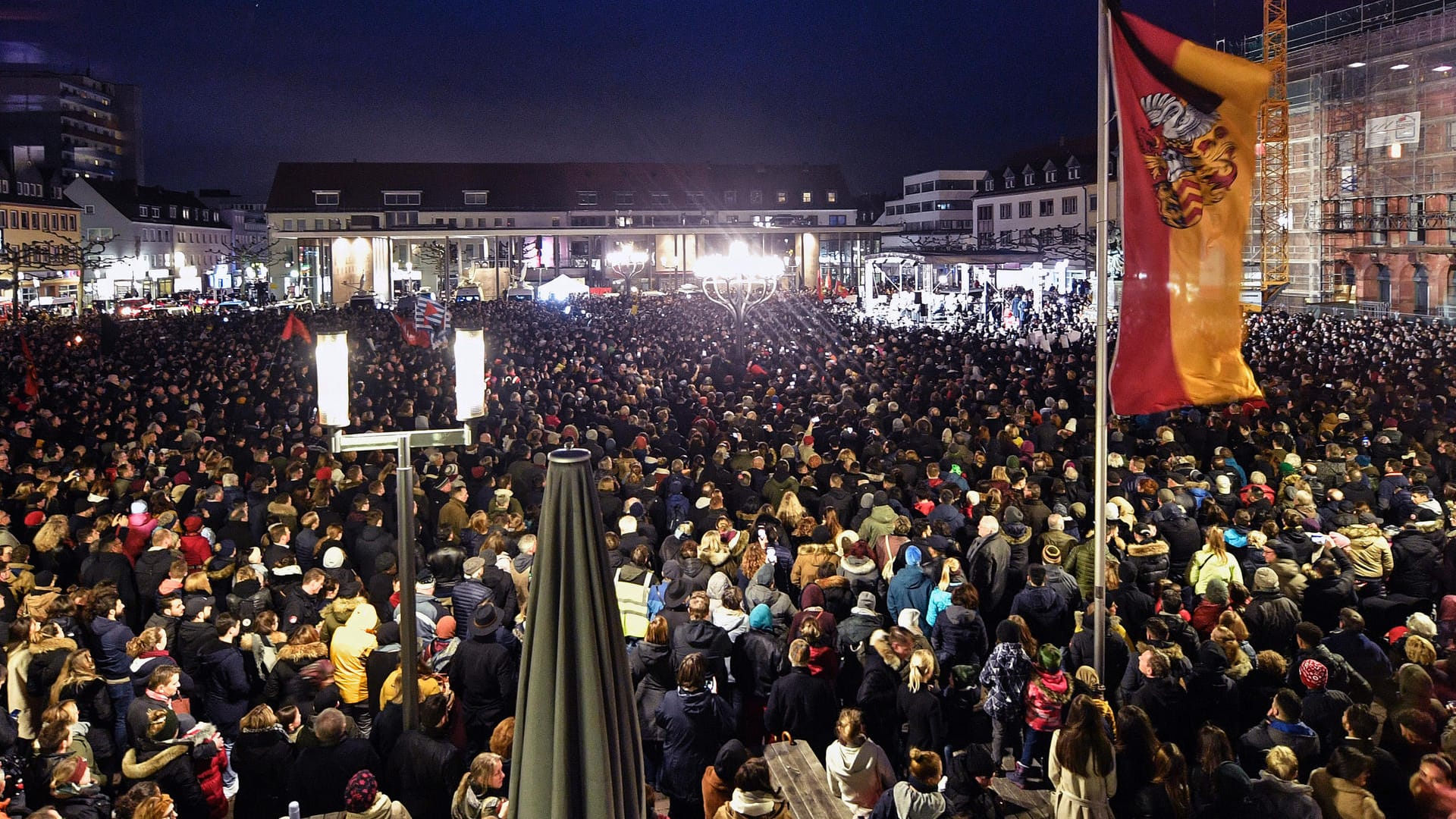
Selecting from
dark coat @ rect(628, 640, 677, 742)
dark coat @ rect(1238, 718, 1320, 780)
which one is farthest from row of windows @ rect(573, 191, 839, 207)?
dark coat @ rect(1238, 718, 1320, 780)

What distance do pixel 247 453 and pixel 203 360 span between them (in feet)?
37.8

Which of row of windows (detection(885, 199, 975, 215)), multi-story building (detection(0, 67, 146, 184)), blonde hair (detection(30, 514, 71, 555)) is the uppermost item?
multi-story building (detection(0, 67, 146, 184))

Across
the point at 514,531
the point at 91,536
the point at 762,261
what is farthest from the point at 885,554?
the point at 762,261

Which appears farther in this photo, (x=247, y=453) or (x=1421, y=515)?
(x=247, y=453)

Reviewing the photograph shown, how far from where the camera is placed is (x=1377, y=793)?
5.30m

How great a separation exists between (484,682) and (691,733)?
140cm

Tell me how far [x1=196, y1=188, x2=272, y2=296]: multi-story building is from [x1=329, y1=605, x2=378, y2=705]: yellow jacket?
71.1 meters

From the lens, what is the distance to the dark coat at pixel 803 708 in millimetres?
6531

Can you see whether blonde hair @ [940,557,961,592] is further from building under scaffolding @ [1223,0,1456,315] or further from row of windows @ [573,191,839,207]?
row of windows @ [573,191,839,207]

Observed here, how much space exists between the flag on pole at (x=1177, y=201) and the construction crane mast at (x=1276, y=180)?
43375 millimetres

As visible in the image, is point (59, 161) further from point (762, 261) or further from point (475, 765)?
point (475, 765)

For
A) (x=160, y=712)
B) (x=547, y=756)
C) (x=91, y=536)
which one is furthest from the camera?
(x=91, y=536)

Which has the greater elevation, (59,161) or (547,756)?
(59,161)

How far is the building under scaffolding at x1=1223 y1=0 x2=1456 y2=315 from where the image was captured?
40.3m
